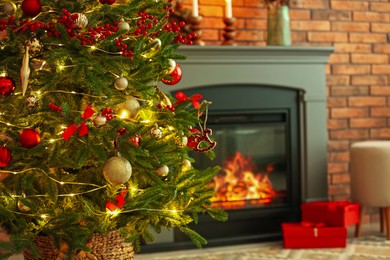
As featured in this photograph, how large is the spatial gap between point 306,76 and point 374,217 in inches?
44.7

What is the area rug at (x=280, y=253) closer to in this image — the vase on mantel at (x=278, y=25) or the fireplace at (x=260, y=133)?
the fireplace at (x=260, y=133)

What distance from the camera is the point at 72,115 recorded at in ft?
8.01

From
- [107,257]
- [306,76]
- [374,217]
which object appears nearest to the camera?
[107,257]

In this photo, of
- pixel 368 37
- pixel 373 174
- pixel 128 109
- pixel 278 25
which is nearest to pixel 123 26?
pixel 128 109

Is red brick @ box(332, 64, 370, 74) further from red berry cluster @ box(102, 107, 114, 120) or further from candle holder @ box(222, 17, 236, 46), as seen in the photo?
red berry cluster @ box(102, 107, 114, 120)

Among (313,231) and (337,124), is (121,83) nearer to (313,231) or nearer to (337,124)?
(313,231)

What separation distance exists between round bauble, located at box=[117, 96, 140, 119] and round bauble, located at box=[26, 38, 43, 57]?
0.34m

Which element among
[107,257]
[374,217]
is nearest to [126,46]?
[107,257]

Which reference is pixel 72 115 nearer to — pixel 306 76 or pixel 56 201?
pixel 56 201

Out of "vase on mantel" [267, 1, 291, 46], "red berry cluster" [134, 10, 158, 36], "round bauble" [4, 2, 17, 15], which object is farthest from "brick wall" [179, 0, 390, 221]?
"round bauble" [4, 2, 17, 15]

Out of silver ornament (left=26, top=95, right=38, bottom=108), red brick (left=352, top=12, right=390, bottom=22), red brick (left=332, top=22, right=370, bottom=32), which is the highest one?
red brick (left=352, top=12, right=390, bottom=22)

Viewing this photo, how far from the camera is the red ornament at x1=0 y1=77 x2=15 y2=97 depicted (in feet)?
7.64

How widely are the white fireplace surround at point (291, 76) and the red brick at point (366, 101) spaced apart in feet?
1.30

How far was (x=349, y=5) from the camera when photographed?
14.8 feet
